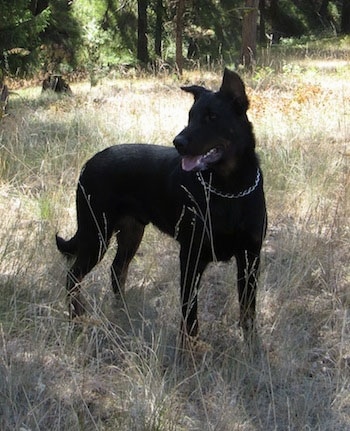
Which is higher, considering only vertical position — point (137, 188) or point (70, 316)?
point (137, 188)

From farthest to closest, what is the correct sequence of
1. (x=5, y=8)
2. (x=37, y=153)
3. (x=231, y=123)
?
1. (x=5, y=8)
2. (x=37, y=153)
3. (x=231, y=123)

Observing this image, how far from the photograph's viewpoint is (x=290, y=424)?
97.3 inches

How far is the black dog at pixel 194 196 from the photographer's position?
2.83 meters

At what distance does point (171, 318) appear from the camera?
129 inches

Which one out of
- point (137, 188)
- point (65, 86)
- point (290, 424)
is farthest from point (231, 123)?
point (65, 86)

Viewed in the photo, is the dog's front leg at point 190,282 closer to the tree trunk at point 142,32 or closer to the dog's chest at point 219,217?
the dog's chest at point 219,217

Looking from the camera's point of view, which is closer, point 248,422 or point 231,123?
point 248,422

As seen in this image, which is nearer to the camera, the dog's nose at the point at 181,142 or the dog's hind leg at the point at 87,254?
the dog's nose at the point at 181,142

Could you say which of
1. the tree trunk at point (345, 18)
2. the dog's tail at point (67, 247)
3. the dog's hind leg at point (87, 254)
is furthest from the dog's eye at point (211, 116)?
the tree trunk at point (345, 18)

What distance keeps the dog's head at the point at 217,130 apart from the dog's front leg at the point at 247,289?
50cm

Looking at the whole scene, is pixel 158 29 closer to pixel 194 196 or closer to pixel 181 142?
pixel 194 196

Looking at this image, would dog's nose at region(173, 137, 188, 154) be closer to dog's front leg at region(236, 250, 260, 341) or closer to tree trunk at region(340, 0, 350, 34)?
dog's front leg at region(236, 250, 260, 341)

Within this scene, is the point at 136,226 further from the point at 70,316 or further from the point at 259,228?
the point at 259,228

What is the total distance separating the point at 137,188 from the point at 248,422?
142cm
